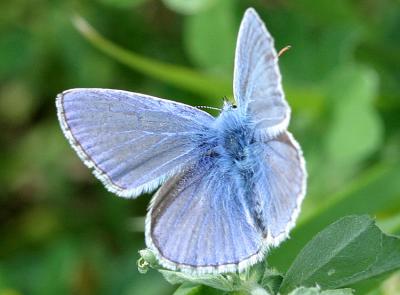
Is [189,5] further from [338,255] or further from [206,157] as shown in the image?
[338,255]

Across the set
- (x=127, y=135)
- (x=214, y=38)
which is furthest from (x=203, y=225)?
(x=214, y=38)

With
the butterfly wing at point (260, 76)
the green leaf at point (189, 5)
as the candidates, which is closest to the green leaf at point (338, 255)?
the butterfly wing at point (260, 76)

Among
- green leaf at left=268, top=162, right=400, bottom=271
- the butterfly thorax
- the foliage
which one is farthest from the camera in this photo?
green leaf at left=268, top=162, right=400, bottom=271

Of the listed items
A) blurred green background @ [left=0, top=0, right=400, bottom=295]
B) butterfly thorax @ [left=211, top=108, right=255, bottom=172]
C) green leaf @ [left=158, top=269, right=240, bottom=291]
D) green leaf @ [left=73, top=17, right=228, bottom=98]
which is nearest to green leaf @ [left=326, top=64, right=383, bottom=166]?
blurred green background @ [left=0, top=0, right=400, bottom=295]

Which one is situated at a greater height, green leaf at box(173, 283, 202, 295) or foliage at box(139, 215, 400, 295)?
foliage at box(139, 215, 400, 295)

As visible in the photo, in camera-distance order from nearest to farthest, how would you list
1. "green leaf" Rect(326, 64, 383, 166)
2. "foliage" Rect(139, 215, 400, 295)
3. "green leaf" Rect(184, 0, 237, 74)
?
"foliage" Rect(139, 215, 400, 295) → "green leaf" Rect(326, 64, 383, 166) → "green leaf" Rect(184, 0, 237, 74)

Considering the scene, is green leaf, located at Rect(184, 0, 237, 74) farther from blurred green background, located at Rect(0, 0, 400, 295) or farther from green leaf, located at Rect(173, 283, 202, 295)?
green leaf, located at Rect(173, 283, 202, 295)
